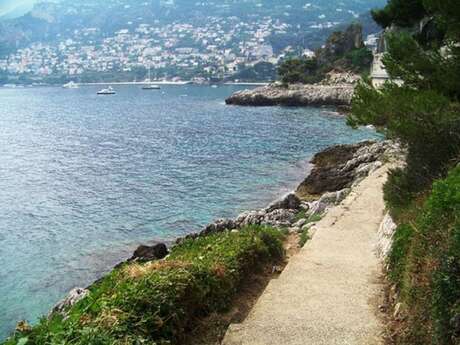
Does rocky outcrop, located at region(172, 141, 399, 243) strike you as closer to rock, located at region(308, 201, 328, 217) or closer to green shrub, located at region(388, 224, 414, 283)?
rock, located at region(308, 201, 328, 217)

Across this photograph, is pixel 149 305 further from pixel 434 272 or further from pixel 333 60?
pixel 333 60

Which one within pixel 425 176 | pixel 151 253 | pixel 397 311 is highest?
pixel 425 176

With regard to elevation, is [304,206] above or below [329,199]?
below

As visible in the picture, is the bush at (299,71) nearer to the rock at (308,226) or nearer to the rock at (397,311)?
the rock at (308,226)

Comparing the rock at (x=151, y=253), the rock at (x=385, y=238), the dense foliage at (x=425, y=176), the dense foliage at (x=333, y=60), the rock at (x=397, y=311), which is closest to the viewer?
the dense foliage at (x=425, y=176)

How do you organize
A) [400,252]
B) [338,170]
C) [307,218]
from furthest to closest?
[338,170], [307,218], [400,252]

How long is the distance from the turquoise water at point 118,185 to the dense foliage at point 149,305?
27.7 feet

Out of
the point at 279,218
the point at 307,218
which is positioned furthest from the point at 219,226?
the point at 307,218

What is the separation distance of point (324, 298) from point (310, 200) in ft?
52.0

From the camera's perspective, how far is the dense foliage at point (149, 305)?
20.9 ft

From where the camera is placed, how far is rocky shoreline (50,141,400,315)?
17.7 m

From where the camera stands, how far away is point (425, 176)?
12.0 metres

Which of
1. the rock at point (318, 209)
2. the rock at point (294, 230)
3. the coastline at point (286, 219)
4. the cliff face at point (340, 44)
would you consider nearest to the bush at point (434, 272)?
the coastline at point (286, 219)

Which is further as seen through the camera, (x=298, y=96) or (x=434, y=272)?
(x=298, y=96)
